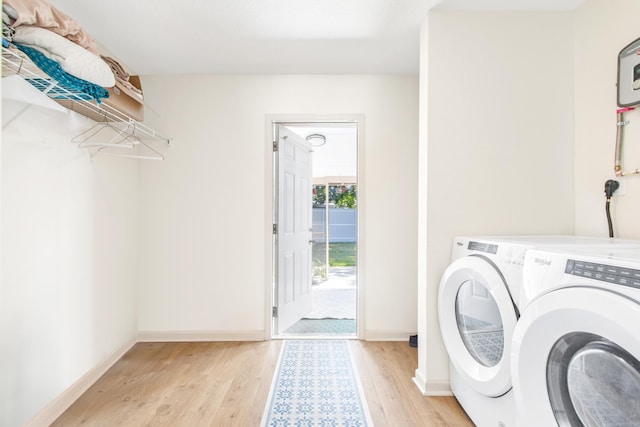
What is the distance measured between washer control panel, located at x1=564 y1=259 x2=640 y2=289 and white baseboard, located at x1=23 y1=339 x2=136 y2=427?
2.48 metres

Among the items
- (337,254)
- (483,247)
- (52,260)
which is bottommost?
(337,254)

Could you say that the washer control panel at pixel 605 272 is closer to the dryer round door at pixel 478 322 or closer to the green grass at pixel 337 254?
the dryer round door at pixel 478 322

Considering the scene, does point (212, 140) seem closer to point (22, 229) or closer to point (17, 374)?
point (22, 229)

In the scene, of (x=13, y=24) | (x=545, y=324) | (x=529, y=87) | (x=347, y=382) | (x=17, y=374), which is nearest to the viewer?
(x=545, y=324)

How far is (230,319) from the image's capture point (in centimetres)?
291

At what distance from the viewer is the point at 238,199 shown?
2.92m

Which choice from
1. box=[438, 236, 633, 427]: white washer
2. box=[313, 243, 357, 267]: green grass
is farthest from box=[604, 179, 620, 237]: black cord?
box=[313, 243, 357, 267]: green grass

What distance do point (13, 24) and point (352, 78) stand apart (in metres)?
2.21

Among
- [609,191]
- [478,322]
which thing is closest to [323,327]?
[478,322]

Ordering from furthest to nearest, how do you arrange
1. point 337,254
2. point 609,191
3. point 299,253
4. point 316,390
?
point 337,254 → point 299,253 → point 316,390 → point 609,191

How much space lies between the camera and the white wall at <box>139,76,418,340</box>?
2.91 metres

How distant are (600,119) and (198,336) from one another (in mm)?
3189

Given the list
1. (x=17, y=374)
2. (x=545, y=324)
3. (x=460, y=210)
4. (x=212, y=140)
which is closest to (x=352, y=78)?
(x=212, y=140)

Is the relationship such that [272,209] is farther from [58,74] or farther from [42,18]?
[42,18]
